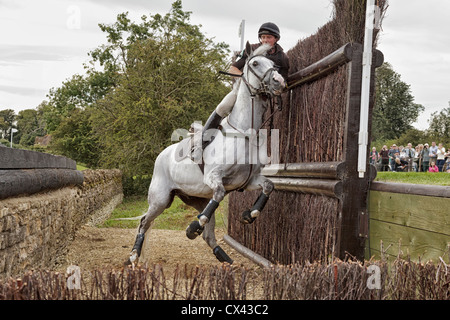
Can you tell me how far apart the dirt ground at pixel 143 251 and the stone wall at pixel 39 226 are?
0.83 feet

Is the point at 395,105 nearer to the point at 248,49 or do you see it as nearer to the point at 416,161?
the point at 416,161

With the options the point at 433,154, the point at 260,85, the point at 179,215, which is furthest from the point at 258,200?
the point at 433,154

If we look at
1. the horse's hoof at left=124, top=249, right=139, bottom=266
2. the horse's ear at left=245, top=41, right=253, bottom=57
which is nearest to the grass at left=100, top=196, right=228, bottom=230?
the horse's hoof at left=124, top=249, right=139, bottom=266

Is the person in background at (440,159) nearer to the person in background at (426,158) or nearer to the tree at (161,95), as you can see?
the person in background at (426,158)

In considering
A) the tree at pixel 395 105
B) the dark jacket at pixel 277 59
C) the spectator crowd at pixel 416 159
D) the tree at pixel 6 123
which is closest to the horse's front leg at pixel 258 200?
the dark jacket at pixel 277 59

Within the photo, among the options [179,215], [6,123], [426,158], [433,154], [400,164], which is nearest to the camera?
[179,215]

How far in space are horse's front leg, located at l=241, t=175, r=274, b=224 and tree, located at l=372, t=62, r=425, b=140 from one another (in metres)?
42.6

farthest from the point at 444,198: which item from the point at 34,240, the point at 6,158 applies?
the point at 34,240

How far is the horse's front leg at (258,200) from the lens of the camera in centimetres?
513

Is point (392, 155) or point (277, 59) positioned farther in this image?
point (392, 155)

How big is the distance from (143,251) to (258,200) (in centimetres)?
223

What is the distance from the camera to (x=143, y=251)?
668cm

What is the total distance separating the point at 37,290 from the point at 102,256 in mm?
5111
